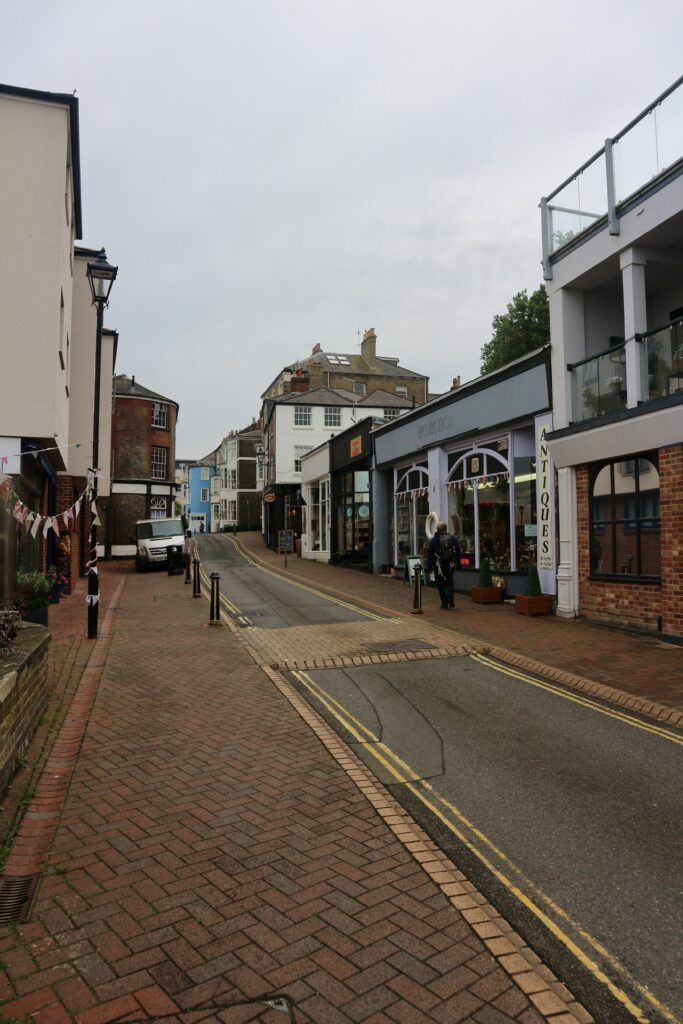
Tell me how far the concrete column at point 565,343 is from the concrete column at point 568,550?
1.24m

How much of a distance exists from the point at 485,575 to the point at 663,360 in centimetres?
614

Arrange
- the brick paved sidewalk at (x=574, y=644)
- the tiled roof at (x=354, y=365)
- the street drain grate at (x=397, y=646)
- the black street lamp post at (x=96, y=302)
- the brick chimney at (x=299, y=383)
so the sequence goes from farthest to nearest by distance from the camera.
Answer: the tiled roof at (x=354, y=365), the brick chimney at (x=299, y=383), the black street lamp post at (x=96, y=302), the street drain grate at (x=397, y=646), the brick paved sidewalk at (x=574, y=644)

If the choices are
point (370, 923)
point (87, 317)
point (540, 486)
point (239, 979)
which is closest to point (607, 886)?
point (370, 923)

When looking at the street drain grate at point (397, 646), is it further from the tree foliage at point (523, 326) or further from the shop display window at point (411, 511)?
the tree foliage at point (523, 326)

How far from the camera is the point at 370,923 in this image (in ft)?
10.5

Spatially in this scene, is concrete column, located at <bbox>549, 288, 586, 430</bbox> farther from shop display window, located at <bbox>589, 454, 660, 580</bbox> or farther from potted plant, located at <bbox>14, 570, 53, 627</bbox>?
potted plant, located at <bbox>14, 570, 53, 627</bbox>

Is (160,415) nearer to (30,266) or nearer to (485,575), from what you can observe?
(30,266)

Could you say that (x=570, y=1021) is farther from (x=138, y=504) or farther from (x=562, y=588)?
(x=138, y=504)

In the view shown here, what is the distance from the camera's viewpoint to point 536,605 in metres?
13.1

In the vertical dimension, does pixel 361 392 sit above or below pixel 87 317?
above

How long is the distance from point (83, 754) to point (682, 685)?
6604 millimetres

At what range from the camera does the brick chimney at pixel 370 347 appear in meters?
55.8

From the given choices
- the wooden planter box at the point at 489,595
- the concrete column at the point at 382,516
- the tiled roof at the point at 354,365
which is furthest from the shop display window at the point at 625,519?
the tiled roof at the point at 354,365

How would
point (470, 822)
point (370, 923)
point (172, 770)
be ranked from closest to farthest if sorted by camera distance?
point (370, 923) → point (470, 822) → point (172, 770)
